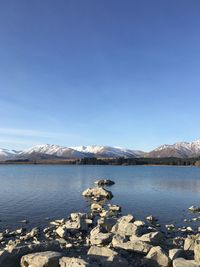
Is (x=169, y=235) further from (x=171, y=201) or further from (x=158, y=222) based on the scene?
(x=171, y=201)

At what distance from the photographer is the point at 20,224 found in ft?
129

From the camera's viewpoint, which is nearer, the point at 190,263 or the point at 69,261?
the point at 69,261

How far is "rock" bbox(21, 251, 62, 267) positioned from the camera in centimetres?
1980

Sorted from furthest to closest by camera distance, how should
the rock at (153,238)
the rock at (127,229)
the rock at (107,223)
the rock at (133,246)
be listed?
1. the rock at (107,223)
2. the rock at (127,229)
3. the rock at (153,238)
4. the rock at (133,246)

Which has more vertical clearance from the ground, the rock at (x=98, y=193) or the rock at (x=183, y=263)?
the rock at (x=98, y=193)

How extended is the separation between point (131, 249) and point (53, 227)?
1450 cm

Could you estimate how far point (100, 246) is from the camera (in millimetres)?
28078

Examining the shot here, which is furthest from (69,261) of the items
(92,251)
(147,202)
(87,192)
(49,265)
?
(87,192)

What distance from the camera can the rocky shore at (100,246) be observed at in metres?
20.7

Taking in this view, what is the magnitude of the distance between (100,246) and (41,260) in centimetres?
907

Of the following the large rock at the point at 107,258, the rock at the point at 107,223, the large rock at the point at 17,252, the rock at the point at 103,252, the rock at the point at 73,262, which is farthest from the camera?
the rock at the point at 107,223

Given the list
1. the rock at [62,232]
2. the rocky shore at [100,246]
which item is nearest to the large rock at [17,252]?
the rocky shore at [100,246]

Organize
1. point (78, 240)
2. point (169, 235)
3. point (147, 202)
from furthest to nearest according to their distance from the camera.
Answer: point (147, 202), point (169, 235), point (78, 240)

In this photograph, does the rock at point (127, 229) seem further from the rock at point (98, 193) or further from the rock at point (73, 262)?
the rock at point (98, 193)
